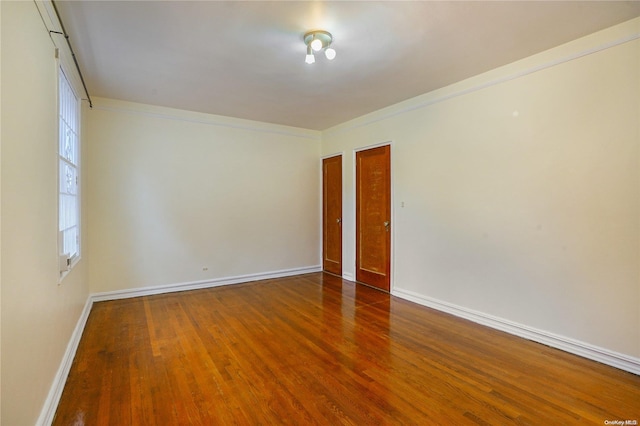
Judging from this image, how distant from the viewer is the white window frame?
8.29 feet

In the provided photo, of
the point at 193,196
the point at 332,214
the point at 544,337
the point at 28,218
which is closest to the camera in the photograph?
the point at 28,218

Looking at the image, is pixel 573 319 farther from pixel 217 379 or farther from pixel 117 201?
pixel 117 201

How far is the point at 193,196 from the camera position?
4.73 meters

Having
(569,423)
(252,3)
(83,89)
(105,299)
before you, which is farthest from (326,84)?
(105,299)

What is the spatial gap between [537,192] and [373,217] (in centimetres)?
228

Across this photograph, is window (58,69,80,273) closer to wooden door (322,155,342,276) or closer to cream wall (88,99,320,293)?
cream wall (88,99,320,293)

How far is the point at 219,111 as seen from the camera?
15.4 ft

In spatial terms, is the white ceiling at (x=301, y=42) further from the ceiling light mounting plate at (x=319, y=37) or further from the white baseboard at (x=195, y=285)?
the white baseboard at (x=195, y=285)

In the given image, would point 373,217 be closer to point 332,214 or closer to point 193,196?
point 332,214

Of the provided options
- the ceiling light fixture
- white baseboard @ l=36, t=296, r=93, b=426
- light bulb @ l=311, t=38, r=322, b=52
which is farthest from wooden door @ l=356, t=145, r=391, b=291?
white baseboard @ l=36, t=296, r=93, b=426

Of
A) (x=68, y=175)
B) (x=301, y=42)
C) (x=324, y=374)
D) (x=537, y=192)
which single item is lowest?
(x=324, y=374)

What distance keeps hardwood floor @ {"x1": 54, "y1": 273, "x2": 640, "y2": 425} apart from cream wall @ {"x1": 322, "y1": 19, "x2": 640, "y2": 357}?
1.29 ft

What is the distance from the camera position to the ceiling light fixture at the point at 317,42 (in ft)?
8.29

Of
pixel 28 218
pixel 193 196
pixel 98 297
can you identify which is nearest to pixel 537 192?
pixel 28 218
